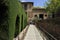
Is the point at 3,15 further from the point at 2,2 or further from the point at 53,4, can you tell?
the point at 53,4

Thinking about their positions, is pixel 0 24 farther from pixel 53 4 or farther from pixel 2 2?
pixel 53 4

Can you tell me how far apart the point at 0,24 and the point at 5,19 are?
308 mm

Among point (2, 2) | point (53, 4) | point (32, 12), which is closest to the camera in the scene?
point (2, 2)

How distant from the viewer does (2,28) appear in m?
7.57

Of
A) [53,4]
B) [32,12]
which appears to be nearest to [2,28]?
[53,4]

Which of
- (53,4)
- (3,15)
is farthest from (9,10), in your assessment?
(53,4)

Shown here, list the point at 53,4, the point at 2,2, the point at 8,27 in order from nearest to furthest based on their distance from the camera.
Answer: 1. the point at 2,2
2. the point at 8,27
3. the point at 53,4

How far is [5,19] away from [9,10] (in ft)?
1.33

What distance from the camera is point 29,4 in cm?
8331

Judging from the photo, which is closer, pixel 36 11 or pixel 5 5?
pixel 5 5

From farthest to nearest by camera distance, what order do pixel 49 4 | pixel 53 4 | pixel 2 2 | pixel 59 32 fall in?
pixel 49 4, pixel 53 4, pixel 59 32, pixel 2 2

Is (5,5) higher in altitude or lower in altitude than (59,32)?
higher

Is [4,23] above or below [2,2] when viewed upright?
below


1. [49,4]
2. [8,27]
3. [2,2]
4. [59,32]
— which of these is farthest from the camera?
[49,4]
